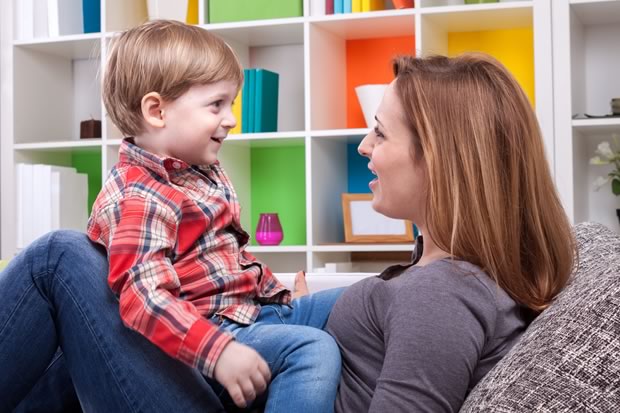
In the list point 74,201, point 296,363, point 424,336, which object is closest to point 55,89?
point 74,201

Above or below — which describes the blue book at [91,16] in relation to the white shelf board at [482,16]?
above

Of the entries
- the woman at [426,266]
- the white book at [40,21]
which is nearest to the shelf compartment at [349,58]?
the white book at [40,21]

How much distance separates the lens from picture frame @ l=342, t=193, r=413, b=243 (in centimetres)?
330

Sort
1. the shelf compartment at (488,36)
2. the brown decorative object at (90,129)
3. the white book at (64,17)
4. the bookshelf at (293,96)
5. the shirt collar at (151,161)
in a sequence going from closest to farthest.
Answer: the shirt collar at (151,161)
the shelf compartment at (488,36)
the bookshelf at (293,96)
the white book at (64,17)
the brown decorative object at (90,129)

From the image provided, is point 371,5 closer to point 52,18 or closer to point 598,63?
point 598,63

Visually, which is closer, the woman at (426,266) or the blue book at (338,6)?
the woman at (426,266)

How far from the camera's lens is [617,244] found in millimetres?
1438

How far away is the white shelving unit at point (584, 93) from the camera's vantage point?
3.00m

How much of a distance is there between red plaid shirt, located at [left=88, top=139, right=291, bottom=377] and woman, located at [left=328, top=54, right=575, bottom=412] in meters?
0.20

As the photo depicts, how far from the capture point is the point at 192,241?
1381mm

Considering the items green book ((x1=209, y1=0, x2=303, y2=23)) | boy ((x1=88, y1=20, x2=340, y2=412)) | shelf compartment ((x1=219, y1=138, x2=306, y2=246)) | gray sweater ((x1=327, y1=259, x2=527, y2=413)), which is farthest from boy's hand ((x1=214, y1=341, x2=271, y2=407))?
shelf compartment ((x1=219, y1=138, x2=306, y2=246))

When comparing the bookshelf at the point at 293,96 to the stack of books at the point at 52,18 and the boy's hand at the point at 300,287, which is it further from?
the boy's hand at the point at 300,287

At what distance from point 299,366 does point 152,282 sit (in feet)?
0.76

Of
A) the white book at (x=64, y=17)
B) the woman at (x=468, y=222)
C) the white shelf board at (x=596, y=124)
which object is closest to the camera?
the woman at (x=468, y=222)
